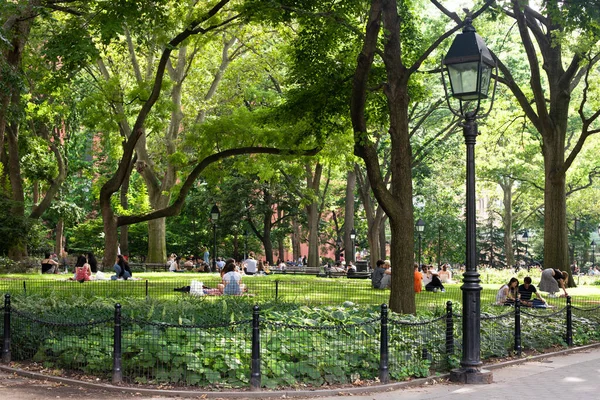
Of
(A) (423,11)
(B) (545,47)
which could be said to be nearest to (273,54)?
(A) (423,11)

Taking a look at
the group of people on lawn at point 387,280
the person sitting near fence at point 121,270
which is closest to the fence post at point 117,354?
the group of people on lawn at point 387,280

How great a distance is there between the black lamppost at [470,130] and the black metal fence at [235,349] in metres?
0.81

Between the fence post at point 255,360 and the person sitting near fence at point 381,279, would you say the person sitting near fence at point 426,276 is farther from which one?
the fence post at point 255,360

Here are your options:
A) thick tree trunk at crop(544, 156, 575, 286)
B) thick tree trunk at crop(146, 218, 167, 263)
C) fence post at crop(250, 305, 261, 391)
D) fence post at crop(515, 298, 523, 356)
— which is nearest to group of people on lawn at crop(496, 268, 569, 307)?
fence post at crop(515, 298, 523, 356)

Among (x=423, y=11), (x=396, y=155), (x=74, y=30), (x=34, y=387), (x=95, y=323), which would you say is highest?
(x=423, y=11)

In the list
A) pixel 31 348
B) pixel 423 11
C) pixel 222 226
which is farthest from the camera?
pixel 222 226

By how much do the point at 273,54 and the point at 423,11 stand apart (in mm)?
7621

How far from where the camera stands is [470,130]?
39.8 feet

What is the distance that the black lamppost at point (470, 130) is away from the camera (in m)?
11.7

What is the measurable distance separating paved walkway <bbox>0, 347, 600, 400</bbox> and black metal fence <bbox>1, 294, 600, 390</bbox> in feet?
1.50

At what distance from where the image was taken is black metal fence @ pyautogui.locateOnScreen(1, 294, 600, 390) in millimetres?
11172

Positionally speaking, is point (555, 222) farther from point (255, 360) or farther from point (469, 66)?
point (255, 360)

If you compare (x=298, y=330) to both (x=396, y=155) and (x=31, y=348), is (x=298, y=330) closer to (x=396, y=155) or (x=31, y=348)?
(x=31, y=348)

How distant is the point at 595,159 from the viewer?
49.2 meters
